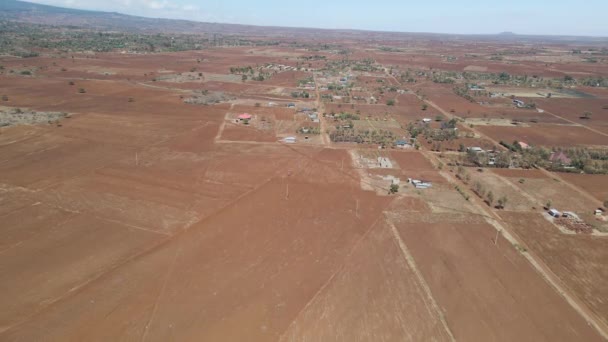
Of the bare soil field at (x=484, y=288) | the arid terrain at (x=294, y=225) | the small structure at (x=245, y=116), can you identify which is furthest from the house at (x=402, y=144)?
the small structure at (x=245, y=116)

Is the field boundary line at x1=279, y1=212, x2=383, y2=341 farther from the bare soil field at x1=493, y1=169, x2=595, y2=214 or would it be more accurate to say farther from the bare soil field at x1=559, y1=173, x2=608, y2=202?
the bare soil field at x1=559, y1=173, x2=608, y2=202

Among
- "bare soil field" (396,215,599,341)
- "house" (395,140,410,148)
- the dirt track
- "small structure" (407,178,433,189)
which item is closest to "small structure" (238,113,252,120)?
the dirt track

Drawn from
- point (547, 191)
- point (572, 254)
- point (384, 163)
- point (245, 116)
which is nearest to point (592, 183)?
point (547, 191)

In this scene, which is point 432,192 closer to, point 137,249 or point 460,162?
point 460,162

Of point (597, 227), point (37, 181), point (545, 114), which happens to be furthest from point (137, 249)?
point (545, 114)

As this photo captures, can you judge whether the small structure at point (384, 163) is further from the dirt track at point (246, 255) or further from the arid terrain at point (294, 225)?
the dirt track at point (246, 255)

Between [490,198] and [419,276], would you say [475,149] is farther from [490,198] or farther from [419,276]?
[419,276]
